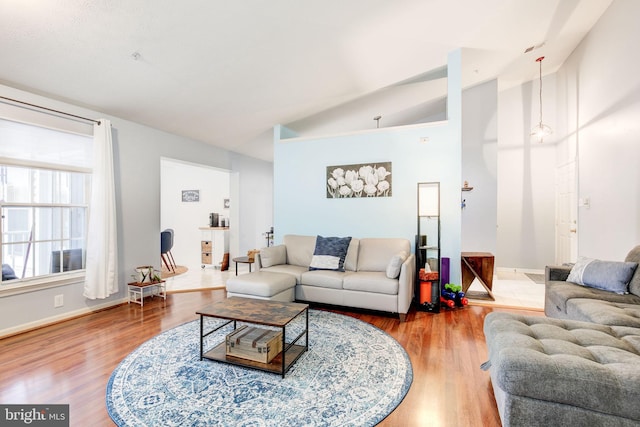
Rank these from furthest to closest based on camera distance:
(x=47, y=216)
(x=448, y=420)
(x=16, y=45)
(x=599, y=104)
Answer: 1. (x=599, y=104)
2. (x=47, y=216)
3. (x=16, y=45)
4. (x=448, y=420)

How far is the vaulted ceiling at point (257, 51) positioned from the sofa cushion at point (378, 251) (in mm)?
2246

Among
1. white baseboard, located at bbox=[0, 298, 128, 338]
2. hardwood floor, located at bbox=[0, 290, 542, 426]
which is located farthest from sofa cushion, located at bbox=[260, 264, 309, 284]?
white baseboard, located at bbox=[0, 298, 128, 338]

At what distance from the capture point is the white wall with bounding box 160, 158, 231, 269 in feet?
23.4

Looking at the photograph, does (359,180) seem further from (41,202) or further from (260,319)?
(41,202)

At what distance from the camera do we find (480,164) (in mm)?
5469

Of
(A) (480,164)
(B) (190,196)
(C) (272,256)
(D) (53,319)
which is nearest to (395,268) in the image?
(C) (272,256)

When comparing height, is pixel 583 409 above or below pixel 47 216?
below

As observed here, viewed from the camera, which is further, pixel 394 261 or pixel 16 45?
pixel 394 261

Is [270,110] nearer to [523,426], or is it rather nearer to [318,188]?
[318,188]

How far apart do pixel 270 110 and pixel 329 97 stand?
2.97ft

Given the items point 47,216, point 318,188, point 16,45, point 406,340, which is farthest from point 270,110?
point 406,340

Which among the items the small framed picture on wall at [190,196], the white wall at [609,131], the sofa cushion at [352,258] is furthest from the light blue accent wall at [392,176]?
the small framed picture on wall at [190,196]

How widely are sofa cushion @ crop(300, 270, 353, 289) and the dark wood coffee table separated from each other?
1.02 meters

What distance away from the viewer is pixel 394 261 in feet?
11.1
